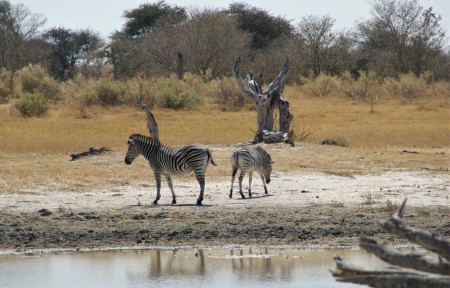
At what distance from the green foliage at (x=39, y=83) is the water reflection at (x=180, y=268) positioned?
2473 cm

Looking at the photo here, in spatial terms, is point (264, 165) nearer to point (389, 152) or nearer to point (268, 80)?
point (389, 152)

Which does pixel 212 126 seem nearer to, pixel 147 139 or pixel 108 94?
pixel 108 94

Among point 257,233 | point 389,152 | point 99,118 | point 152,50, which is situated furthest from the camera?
point 152,50

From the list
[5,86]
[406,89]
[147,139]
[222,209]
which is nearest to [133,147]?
[147,139]

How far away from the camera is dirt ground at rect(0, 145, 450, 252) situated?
13203mm

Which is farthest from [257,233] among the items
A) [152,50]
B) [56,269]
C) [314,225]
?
[152,50]

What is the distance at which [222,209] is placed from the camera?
1523 centimetres

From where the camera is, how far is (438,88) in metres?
41.2

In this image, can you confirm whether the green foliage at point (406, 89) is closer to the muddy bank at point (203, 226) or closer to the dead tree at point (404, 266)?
the muddy bank at point (203, 226)

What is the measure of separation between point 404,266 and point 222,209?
959cm

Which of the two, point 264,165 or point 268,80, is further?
point 268,80

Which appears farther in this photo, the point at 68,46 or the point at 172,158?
the point at 68,46

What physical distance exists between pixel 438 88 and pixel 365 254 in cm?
3009

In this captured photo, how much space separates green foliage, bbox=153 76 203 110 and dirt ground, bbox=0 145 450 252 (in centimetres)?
1368
